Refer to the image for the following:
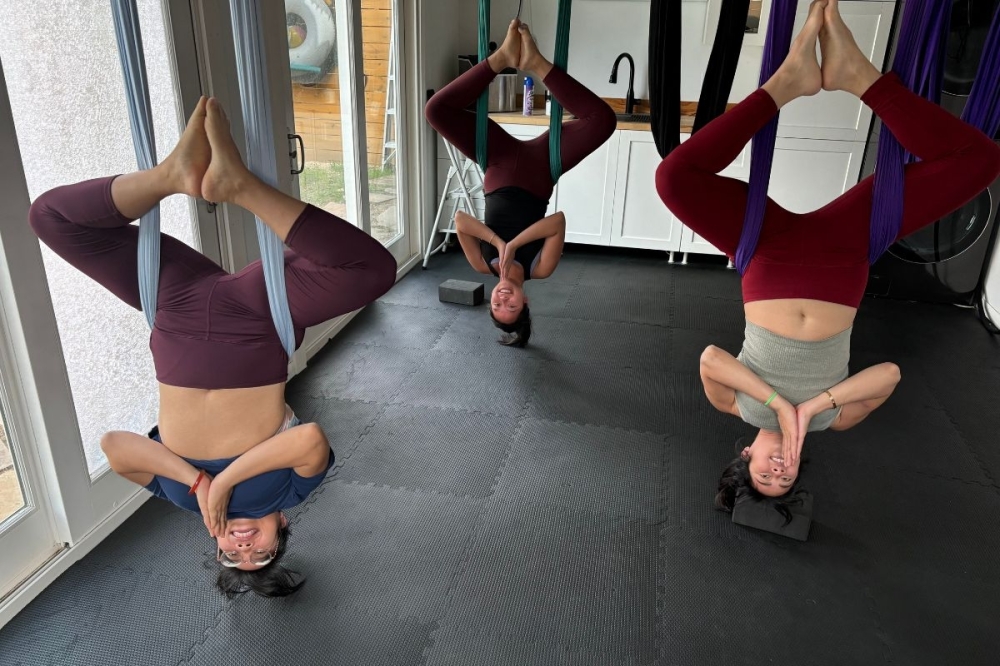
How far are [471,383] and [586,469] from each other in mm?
907

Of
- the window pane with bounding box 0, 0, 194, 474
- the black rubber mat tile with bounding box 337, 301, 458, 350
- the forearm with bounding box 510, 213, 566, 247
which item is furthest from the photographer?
the black rubber mat tile with bounding box 337, 301, 458, 350

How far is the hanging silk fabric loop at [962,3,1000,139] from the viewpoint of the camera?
5.90 ft

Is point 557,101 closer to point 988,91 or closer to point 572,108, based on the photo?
point 572,108

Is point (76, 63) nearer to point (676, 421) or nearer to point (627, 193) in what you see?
point (676, 421)

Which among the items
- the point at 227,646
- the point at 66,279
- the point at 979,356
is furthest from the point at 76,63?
the point at 979,356

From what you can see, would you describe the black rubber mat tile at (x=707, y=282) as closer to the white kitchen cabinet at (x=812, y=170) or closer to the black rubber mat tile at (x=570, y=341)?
the white kitchen cabinet at (x=812, y=170)

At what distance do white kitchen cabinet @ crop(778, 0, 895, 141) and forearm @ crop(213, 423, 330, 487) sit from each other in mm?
4396

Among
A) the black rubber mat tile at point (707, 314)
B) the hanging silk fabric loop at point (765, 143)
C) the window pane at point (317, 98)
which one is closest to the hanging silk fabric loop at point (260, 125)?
the hanging silk fabric loop at point (765, 143)

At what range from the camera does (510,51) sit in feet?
8.43

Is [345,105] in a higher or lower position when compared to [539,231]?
higher

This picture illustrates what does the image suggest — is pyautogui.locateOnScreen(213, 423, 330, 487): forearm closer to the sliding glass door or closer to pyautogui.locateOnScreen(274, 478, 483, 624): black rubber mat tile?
pyautogui.locateOnScreen(274, 478, 483, 624): black rubber mat tile

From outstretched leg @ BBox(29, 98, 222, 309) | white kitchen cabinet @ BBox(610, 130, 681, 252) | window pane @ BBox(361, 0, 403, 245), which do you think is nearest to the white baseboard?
outstretched leg @ BBox(29, 98, 222, 309)

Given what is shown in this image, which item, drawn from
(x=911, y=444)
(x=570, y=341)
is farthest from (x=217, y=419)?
(x=911, y=444)

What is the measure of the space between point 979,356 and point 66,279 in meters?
4.55
